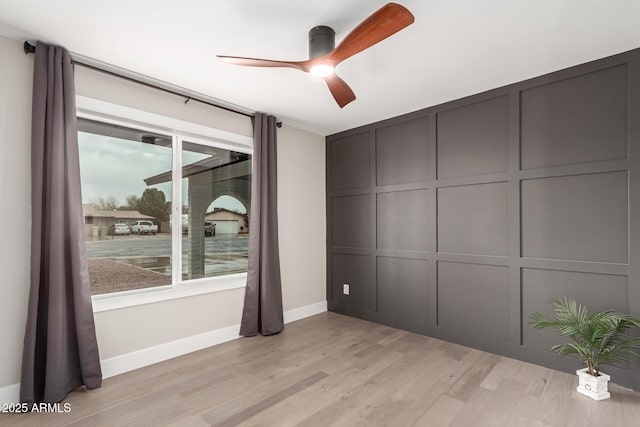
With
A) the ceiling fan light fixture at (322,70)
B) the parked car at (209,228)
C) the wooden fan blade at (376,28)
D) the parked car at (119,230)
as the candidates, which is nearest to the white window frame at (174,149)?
the parked car at (209,228)

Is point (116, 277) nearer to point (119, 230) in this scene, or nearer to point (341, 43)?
point (119, 230)

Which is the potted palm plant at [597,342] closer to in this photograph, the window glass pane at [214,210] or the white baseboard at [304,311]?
the white baseboard at [304,311]

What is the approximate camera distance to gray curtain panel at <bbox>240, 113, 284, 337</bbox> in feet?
11.5

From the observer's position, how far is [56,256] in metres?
2.23

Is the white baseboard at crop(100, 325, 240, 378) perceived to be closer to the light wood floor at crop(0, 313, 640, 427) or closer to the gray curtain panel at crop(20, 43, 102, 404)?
the light wood floor at crop(0, 313, 640, 427)

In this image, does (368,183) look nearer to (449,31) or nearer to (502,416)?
(449,31)

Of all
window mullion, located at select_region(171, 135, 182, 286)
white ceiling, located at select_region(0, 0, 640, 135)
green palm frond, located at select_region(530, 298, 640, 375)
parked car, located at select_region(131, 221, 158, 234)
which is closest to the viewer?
white ceiling, located at select_region(0, 0, 640, 135)

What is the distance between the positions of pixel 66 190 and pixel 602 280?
4121 mm

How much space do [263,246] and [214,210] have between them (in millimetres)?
663

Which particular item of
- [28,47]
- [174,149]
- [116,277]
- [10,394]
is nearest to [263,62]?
[174,149]

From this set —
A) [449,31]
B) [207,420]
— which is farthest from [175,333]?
[449,31]

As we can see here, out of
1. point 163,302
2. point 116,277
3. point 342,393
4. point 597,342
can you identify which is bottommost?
point 342,393

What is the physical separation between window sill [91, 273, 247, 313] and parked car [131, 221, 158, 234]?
1.74 feet

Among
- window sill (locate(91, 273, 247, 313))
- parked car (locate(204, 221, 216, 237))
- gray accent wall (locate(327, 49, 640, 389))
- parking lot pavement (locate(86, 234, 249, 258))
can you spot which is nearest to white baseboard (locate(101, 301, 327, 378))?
window sill (locate(91, 273, 247, 313))
